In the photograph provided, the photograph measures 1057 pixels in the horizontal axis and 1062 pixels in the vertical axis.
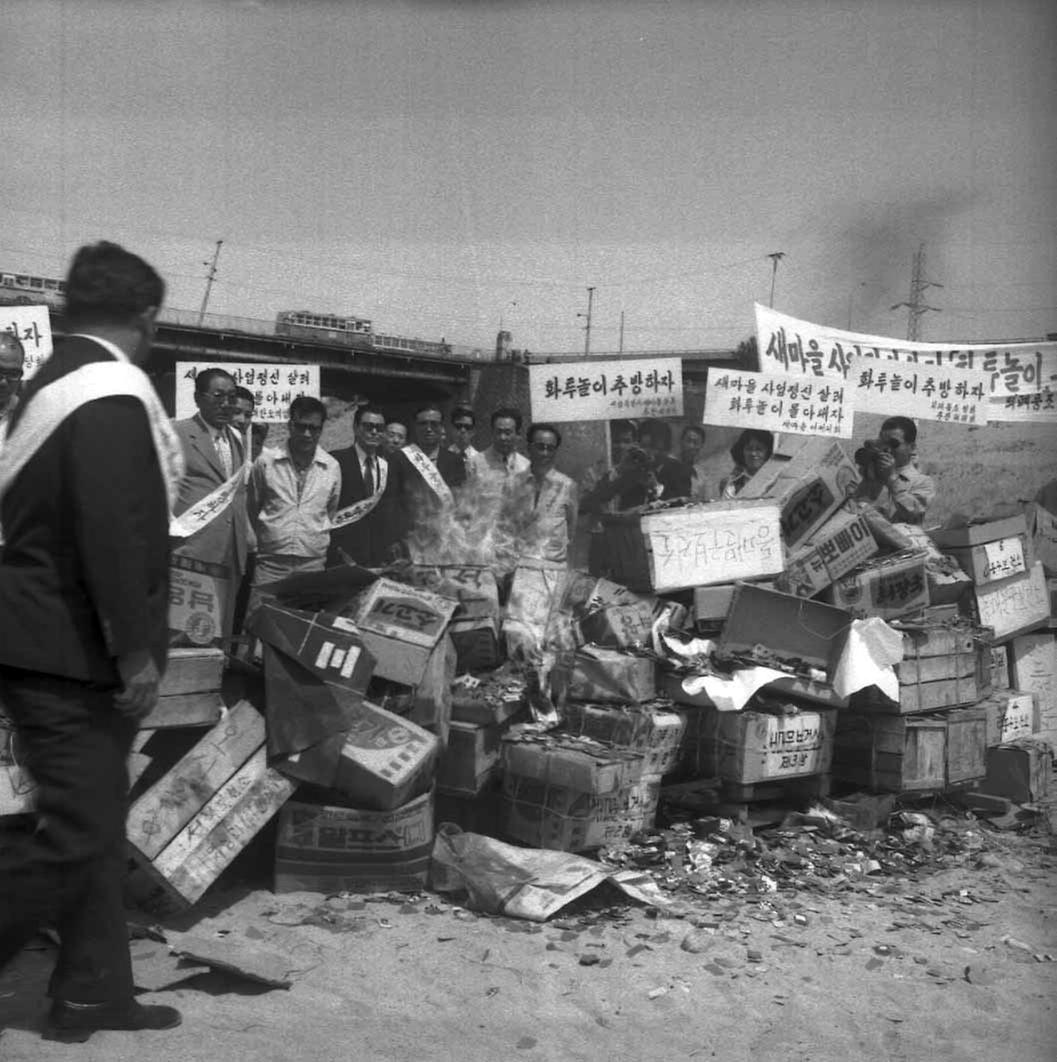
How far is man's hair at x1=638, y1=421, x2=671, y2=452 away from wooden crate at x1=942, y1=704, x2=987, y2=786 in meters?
3.45

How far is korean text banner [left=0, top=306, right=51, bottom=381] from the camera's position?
704 cm

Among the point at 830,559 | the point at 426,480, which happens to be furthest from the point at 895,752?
the point at 426,480

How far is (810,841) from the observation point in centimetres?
539

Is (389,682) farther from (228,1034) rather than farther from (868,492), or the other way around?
(868,492)

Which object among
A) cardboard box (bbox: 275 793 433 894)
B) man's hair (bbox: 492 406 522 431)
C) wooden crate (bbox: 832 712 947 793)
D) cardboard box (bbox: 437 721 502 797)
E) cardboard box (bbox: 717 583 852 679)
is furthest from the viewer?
man's hair (bbox: 492 406 522 431)

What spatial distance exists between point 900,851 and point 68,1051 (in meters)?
3.88

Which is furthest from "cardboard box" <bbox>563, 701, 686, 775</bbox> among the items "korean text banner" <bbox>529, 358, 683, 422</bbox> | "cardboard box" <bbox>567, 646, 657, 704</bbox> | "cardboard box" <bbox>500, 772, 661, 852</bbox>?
"korean text banner" <bbox>529, 358, 683, 422</bbox>

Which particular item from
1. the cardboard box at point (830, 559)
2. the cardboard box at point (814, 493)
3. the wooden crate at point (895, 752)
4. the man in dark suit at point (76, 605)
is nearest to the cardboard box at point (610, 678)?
the cardboard box at point (830, 559)

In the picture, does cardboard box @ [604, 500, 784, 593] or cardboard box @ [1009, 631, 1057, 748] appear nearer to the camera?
cardboard box @ [604, 500, 784, 593]

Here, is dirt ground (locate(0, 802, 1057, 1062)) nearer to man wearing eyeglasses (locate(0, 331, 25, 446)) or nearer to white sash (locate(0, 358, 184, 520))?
white sash (locate(0, 358, 184, 520))

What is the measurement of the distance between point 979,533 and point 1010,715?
1.10 m

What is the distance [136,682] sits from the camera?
2.84 metres

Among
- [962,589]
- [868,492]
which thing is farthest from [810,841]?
[868,492]

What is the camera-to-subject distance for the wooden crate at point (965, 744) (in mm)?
5945
